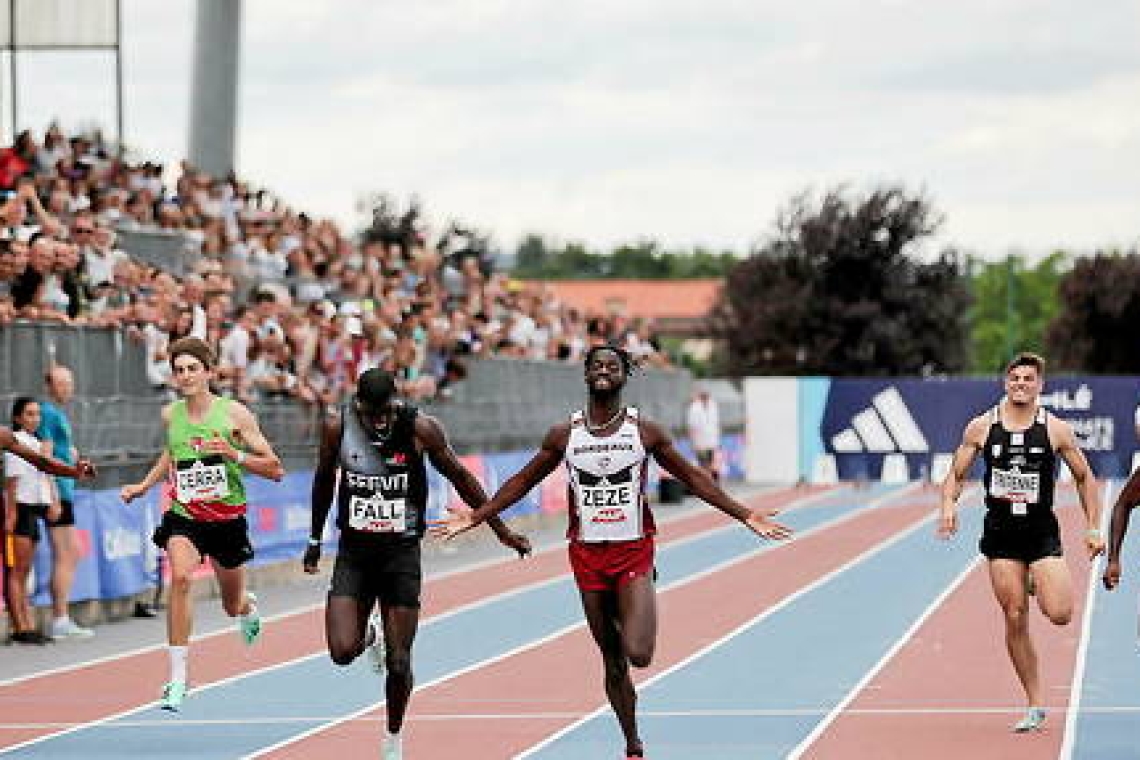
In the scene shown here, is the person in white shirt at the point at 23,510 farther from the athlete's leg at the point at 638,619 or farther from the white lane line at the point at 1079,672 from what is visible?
the athlete's leg at the point at 638,619

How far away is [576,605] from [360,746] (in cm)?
1009

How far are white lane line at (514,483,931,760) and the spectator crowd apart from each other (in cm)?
499

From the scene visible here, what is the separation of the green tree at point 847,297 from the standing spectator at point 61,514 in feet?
219

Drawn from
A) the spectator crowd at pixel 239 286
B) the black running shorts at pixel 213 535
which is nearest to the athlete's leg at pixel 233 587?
the black running shorts at pixel 213 535

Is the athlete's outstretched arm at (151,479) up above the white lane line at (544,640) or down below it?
above

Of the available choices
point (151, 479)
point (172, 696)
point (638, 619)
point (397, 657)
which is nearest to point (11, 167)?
point (151, 479)

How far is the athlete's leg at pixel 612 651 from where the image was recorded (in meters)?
13.0

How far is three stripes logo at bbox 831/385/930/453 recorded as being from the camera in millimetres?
49094

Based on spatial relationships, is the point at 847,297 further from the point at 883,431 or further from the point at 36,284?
the point at 36,284

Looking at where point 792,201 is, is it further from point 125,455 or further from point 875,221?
point 125,455

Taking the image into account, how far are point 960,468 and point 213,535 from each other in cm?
400

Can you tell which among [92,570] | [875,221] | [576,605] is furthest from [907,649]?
[875,221]

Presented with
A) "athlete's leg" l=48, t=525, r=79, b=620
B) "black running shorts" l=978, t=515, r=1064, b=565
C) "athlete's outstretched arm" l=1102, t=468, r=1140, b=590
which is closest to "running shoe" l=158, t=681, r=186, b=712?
"black running shorts" l=978, t=515, r=1064, b=565

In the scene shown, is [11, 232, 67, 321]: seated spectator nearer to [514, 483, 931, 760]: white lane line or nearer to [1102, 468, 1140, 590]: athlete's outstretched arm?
[514, 483, 931, 760]: white lane line
